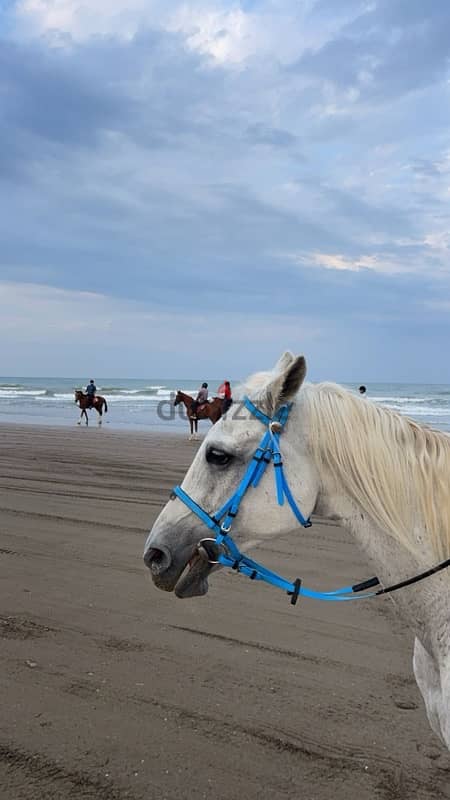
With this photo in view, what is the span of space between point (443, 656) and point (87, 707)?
82.9 inches

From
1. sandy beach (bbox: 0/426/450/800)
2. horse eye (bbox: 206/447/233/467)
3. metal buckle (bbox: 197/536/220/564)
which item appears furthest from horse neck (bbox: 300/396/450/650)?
sandy beach (bbox: 0/426/450/800)

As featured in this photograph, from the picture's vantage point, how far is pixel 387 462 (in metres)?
1.99

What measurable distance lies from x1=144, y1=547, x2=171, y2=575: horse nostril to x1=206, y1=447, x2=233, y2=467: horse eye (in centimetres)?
37

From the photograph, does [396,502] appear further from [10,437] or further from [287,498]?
[10,437]

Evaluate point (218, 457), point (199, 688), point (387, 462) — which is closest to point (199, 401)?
point (199, 688)

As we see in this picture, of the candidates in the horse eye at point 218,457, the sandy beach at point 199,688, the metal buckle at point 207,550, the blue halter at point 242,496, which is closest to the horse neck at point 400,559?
the blue halter at point 242,496

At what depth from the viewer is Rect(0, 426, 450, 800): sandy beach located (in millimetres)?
2648

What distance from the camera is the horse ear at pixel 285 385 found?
1.97 m

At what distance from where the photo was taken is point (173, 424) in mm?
24922

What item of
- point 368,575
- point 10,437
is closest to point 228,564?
point 368,575

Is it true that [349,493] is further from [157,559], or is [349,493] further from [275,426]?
[157,559]

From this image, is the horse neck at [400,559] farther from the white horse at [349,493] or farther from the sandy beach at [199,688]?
the sandy beach at [199,688]

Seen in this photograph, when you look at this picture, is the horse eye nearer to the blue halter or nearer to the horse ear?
the blue halter

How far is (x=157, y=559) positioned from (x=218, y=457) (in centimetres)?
43
